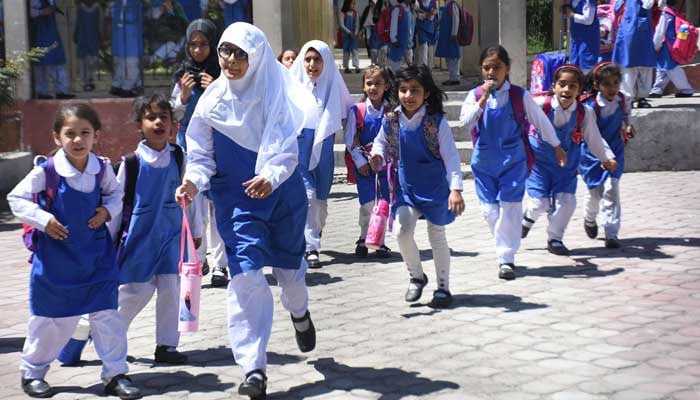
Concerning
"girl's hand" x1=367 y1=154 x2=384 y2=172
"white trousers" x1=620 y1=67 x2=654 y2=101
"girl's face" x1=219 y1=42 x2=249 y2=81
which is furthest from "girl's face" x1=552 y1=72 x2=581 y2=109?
"white trousers" x1=620 y1=67 x2=654 y2=101

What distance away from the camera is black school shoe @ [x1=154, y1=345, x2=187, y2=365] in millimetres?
6531

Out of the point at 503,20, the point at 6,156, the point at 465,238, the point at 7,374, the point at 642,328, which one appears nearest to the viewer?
the point at 7,374

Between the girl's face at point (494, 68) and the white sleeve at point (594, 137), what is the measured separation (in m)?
1.13

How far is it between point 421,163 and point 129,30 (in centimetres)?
821

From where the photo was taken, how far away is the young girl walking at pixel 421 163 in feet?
24.5

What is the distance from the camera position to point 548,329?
22.7 ft

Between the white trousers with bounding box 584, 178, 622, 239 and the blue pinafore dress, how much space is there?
396mm

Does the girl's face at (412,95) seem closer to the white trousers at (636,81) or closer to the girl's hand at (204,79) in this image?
the girl's hand at (204,79)

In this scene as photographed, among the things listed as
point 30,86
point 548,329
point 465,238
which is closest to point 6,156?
point 30,86

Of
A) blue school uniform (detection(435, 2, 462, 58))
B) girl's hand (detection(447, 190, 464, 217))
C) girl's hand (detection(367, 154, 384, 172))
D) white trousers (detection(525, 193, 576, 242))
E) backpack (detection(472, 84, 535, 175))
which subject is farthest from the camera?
blue school uniform (detection(435, 2, 462, 58))

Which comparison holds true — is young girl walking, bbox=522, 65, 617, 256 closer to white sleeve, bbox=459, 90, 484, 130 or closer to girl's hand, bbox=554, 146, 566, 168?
girl's hand, bbox=554, 146, 566, 168

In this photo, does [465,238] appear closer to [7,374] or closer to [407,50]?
[7,374]

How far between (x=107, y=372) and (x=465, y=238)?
4.78 meters

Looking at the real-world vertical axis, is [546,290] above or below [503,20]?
below
